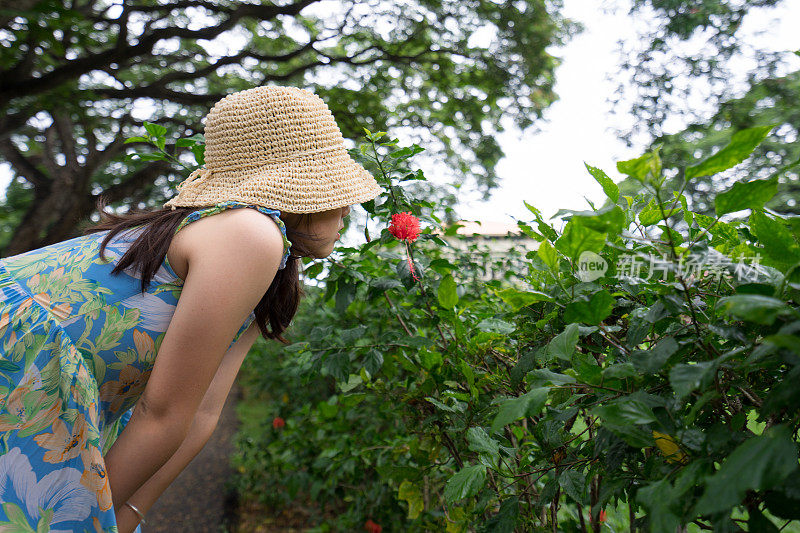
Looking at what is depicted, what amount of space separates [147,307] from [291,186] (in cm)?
46

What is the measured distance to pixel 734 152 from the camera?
60cm

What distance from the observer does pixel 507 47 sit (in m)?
6.82

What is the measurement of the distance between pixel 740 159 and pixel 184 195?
4.02 feet

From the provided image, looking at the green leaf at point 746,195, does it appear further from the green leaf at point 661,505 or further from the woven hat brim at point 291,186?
the woven hat brim at point 291,186

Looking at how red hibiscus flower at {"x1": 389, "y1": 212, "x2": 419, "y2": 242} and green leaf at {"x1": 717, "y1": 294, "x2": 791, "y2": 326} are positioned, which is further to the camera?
red hibiscus flower at {"x1": 389, "y1": 212, "x2": 419, "y2": 242}

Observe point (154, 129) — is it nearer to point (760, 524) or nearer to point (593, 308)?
point (593, 308)

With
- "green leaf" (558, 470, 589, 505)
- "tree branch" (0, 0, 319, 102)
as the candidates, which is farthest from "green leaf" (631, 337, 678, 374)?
"tree branch" (0, 0, 319, 102)

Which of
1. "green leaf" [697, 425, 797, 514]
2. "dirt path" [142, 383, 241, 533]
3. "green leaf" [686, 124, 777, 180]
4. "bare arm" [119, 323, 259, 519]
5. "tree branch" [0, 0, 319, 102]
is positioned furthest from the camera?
"tree branch" [0, 0, 319, 102]

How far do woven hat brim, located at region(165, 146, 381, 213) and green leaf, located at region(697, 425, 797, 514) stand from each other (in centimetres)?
97

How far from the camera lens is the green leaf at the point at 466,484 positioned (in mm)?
938

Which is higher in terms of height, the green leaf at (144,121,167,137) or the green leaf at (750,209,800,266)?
the green leaf at (750,209,800,266)

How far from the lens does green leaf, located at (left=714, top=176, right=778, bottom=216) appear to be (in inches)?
25.3

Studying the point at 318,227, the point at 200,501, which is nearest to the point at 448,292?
the point at 318,227

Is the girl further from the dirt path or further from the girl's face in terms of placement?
the dirt path
